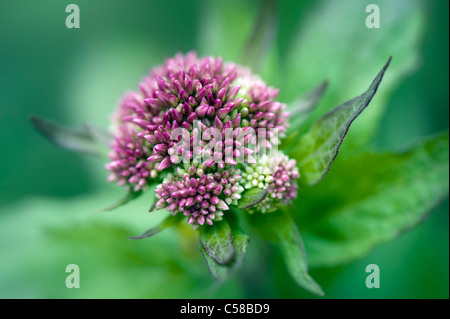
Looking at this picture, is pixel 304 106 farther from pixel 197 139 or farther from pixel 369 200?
pixel 197 139

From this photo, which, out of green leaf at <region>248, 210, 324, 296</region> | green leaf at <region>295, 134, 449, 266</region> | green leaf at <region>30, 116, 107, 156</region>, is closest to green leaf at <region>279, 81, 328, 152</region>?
green leaf at <region>295, 134, 449, 266</region>

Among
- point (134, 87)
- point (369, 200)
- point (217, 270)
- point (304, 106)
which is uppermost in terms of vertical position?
point (134, 87)

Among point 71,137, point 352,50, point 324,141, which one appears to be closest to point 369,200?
point 324,141

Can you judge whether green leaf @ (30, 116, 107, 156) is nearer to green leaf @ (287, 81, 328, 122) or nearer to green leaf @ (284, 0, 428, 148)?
green leaf @ (287, 81, 328, 122)

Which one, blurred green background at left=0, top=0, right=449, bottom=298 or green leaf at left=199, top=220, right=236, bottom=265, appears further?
blurred green background at left=0, top=0, right=449, bottom=298

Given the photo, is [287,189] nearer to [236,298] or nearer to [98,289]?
[236,298]

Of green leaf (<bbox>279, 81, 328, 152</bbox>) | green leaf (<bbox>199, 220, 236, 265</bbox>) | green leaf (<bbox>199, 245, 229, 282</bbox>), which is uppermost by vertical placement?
green leaf (<bbox>279, 81, 328, 152</bbox>)

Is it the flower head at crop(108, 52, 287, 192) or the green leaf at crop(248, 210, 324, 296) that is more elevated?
the flower head at crop(108, 52, 287, 192)
